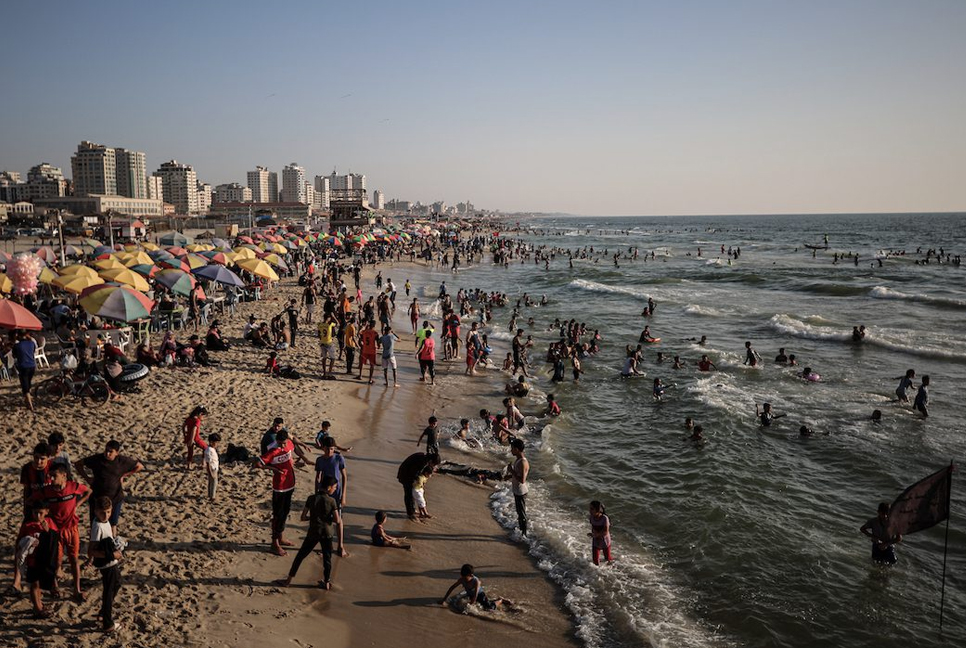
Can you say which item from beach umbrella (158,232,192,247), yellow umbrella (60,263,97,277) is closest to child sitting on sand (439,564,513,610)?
yellow umbrella (60,263,97,277)

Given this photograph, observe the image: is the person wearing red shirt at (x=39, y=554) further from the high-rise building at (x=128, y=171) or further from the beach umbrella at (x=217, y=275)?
the high-rise building at (x=128, y=171)

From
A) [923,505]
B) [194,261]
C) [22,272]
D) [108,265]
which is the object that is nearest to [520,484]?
[923,505]

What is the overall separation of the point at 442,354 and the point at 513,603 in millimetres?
13052

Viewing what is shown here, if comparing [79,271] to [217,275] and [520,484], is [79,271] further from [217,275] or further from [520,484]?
[520,484]

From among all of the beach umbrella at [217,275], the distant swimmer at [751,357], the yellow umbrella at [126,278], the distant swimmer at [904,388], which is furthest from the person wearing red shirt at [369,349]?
the distant swimmer at [904,388]

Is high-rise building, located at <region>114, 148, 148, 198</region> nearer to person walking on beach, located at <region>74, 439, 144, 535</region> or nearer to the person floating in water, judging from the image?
person walking on beach, located at <region>74, 439, 144, 535</region>

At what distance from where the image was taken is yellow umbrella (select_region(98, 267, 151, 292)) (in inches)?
570

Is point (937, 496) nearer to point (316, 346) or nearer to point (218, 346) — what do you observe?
point (218, 346)

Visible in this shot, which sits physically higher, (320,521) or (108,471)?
(108,471)

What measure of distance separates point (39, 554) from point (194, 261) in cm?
1523

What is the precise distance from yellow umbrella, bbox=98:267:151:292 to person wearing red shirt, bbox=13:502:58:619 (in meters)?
10.5

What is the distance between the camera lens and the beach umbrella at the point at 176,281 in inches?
584

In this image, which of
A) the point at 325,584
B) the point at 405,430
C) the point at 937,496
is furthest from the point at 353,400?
the point at 937,496

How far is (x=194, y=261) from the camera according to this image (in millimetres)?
18797
